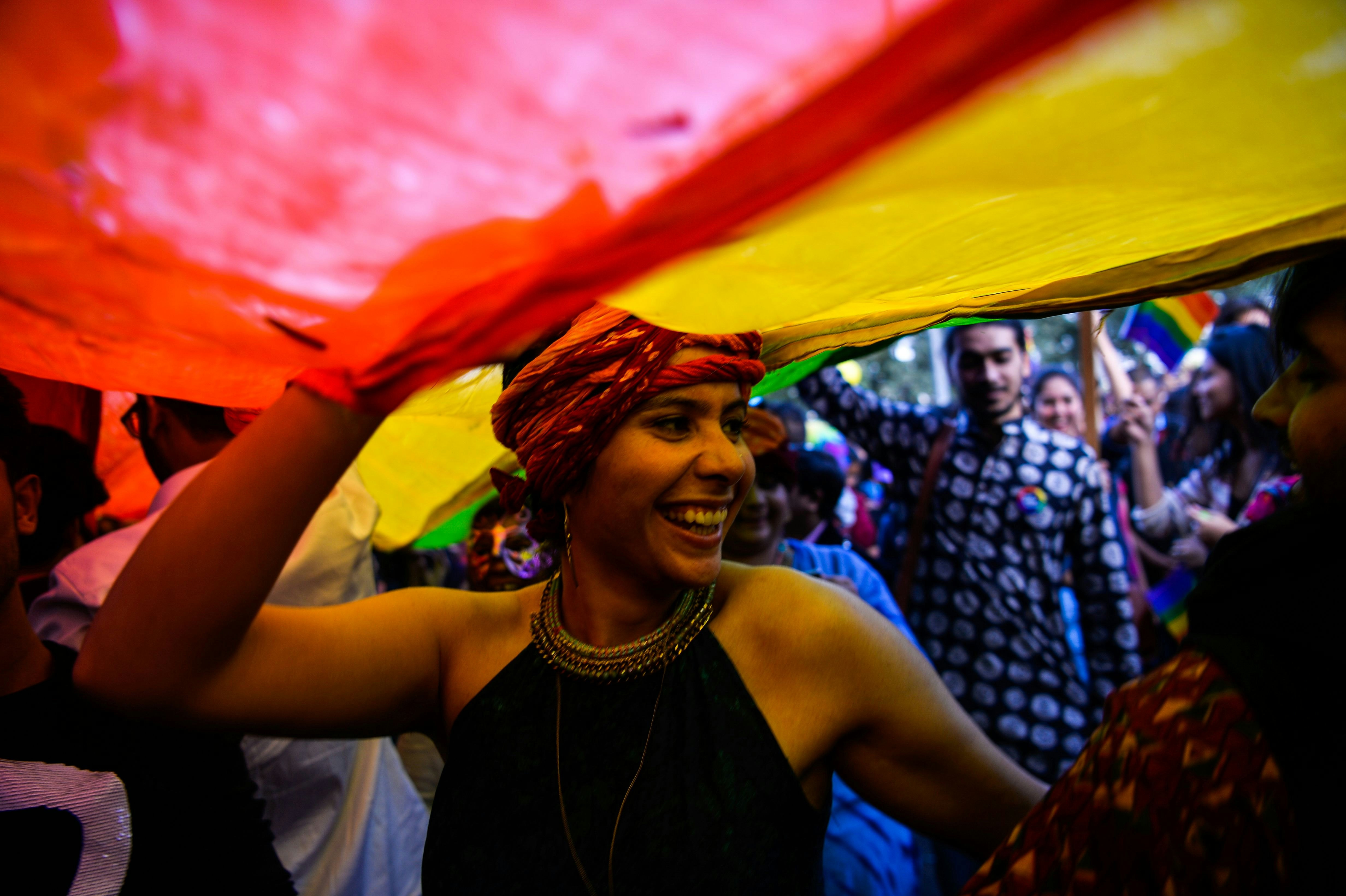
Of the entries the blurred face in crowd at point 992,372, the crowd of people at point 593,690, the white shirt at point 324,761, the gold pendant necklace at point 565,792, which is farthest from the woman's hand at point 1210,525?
the white shirt at point 324,761

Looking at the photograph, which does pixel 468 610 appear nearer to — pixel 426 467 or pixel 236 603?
pixel 236 603

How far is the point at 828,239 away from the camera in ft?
3.11

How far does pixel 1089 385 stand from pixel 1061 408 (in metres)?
1.08

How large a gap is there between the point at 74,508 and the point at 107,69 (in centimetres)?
201

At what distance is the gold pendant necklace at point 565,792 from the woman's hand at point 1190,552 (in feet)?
12.4

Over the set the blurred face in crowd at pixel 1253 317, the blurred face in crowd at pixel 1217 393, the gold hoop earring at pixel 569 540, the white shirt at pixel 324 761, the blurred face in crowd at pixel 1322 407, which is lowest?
the white shirt at pixel 324 761

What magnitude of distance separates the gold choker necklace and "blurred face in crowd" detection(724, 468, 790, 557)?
142cm

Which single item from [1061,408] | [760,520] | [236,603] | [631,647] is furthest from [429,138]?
[1061,408]

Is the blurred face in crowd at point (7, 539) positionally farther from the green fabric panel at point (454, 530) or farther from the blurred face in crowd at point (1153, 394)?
the blurred face in crowd at point (1153, 394)

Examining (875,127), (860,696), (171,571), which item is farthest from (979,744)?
(171,571)

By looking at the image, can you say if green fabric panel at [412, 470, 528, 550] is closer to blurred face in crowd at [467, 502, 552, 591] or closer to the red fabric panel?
A: blurred face in crowd at [467, 502, 552, 591]

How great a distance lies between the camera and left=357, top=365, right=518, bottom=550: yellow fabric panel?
2.44 metres

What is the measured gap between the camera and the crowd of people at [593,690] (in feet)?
2.92

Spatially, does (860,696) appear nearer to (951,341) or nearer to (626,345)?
(626,345)
